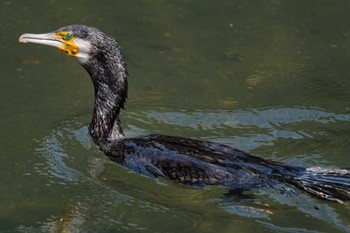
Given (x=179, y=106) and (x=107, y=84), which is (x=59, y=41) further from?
(x=179, y=106)

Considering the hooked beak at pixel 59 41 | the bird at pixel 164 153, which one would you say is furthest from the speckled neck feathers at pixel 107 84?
the hooked beak at pixel 59 41

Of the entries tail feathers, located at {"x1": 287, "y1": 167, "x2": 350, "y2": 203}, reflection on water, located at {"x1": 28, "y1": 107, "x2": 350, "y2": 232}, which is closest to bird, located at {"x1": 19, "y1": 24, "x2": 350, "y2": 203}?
tail feathers, located at {"x1": 287, "y1": 167, "x2": 350, "y2": 203}

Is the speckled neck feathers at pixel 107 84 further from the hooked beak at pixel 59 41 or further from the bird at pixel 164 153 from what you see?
the hooked beak at pixel 59 41

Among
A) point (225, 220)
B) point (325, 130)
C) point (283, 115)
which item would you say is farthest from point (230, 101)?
point (225, 220)

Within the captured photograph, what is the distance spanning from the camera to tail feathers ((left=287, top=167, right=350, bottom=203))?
769cm

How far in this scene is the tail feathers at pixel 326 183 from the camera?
25.2 feet

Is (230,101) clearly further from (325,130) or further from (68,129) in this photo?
(68,129)

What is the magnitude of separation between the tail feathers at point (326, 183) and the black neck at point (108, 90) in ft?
6.83

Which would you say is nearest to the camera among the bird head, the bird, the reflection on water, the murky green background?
the reflection on water

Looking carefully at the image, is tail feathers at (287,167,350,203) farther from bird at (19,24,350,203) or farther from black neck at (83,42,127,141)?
black neck at (83,42,127,141)

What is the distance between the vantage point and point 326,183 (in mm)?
7805

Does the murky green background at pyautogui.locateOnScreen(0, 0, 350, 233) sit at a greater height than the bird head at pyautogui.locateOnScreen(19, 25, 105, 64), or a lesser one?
lesser

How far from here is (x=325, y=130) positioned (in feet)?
30.0

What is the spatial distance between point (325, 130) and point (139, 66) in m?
2.74
